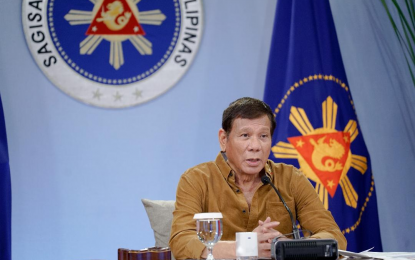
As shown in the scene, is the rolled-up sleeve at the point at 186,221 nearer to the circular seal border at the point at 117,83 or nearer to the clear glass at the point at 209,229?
the clear glass at the point at 209,229

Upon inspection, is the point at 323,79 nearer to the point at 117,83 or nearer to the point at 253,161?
the point at 253,161

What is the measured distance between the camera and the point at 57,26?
3.34 metres

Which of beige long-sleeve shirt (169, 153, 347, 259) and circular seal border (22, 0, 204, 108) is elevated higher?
circular seal border (22, 0, 204, 108)

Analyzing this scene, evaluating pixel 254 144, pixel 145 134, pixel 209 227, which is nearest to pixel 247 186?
pixel 254 144

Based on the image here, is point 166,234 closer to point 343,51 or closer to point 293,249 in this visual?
point 293,249

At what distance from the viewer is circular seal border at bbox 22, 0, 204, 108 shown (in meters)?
3.32

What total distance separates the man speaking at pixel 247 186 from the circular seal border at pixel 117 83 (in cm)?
112

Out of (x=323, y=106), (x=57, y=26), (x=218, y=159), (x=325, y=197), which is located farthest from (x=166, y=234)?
(x=57, y=26)

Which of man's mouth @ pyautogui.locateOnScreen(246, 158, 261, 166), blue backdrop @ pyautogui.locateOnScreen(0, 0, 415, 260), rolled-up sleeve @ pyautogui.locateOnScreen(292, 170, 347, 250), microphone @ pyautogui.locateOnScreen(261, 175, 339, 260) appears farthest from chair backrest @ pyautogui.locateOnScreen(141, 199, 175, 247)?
microphone @ pyautogui.locateOnScreen(261, 175, 339, 260)

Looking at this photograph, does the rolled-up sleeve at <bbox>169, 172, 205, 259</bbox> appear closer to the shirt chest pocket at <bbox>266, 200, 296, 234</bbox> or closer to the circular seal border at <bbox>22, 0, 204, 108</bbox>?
the shirt chest pocket at <bbox>266, 200, 296, 234</bbox>

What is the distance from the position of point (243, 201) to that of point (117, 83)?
1.42m

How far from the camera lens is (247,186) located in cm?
239

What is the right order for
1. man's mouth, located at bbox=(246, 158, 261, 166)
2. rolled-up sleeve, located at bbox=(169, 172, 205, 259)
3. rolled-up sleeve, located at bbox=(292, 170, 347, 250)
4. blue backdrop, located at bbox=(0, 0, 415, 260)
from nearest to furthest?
rolled-up sleeve, located at bbox=(169, 172, 205, 259) < rolled-up sleeve, located at bbox=(292, 170, 347, 250) < man's mouth, located at bbox=(246, 158, 261, 166) < blue backdrop, located at bbox=(0, 0, 415, 260)

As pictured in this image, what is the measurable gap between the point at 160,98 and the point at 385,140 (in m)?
1.49
